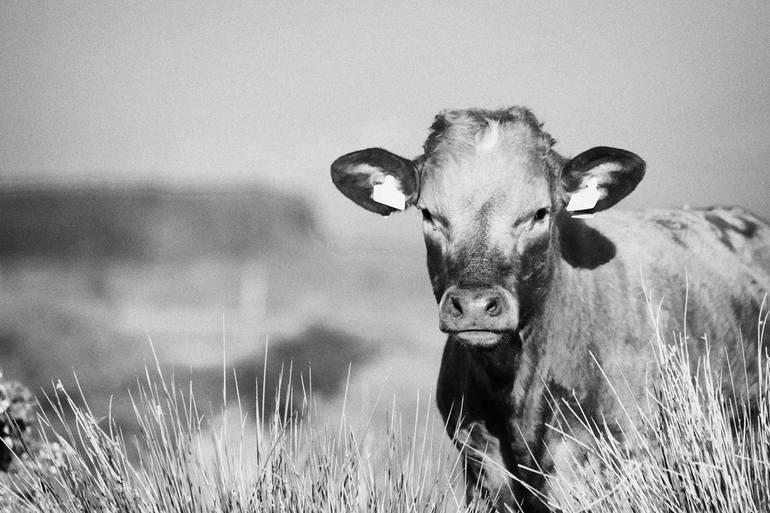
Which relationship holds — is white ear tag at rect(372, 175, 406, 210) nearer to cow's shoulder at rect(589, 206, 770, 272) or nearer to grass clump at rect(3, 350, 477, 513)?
cow's shoulder at rect(589, 206, 770, 272)

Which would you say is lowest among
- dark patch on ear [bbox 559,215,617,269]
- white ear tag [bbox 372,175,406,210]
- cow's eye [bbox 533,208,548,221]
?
dark patch on ear [bbox 559,215,617,269]

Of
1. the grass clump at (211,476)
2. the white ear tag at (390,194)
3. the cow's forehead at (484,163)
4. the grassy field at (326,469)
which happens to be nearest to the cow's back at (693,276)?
the cow's forehead at (484,163)

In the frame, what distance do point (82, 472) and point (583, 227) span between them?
7.36 ft

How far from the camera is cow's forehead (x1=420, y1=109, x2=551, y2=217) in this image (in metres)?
3.01

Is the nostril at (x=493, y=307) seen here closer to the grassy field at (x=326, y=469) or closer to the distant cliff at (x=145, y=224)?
the grassy field at (x=326, y=469)

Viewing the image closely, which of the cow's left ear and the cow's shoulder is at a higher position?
the cow's left ear

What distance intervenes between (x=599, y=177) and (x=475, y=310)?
3.16 feet

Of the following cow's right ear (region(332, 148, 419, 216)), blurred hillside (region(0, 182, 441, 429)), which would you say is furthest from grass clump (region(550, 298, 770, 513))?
blurred hillside (region(0, 182, 441, 429))

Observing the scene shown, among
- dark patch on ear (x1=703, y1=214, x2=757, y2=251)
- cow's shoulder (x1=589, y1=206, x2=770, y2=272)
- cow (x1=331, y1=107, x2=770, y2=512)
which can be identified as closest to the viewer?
cow (x1=331, y1=107, x2=770, y2=512)

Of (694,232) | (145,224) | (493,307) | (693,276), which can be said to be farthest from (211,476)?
(145,224)

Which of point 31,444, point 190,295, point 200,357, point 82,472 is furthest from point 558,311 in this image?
point 190,295

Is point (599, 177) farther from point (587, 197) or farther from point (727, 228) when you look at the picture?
point (727, 228)

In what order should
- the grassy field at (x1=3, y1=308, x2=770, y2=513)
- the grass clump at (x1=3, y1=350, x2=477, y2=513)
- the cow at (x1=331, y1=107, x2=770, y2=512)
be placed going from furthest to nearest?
the cow at (x1=331, y1=107, x2=770, y2=512)
the grass clump at (x1=3, y1=350, x2=477, y2=513)
the grassy field at (x1=3, y1=308, x2=770, y2=513)

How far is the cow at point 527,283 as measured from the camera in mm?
2957
